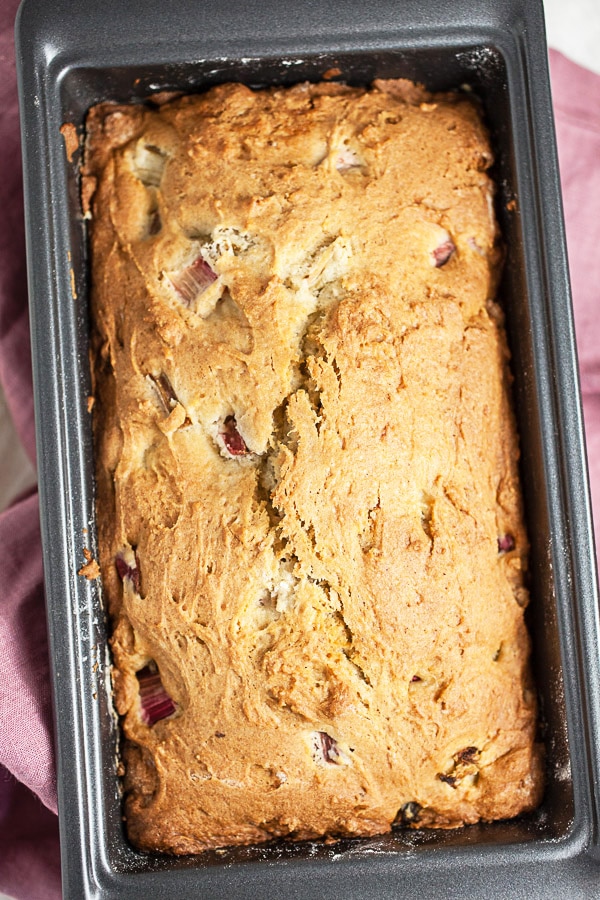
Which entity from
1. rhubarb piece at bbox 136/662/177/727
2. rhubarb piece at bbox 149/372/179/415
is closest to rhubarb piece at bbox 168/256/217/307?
rhubarb piece at bbox 149/372/179/415

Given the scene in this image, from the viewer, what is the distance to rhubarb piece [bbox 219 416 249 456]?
1.39 m

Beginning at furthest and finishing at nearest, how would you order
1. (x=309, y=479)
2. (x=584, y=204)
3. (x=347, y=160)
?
(x=584, y=204) < (x=347, y=160) < (x=309, y=479)

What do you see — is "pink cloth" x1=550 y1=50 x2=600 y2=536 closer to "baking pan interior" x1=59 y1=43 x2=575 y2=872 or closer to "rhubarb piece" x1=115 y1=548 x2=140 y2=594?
"baking pan interior" x1=59 y1=43 x2=575 y2=872

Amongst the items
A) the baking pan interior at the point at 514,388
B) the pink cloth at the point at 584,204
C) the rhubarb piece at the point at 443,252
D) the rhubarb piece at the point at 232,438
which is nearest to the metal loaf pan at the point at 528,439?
the baking pan interior at the point at 514,388

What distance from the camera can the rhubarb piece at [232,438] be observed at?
1.39 metres

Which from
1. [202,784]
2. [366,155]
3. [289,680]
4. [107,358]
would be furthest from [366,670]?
[366,155]

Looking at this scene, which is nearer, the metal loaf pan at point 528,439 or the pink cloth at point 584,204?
the metal loaf pan at point 528,439

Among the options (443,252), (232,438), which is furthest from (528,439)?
(232,438)

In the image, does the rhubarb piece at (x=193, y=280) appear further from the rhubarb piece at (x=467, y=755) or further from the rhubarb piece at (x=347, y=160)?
the rhubarb piece at (x=467, y=755)

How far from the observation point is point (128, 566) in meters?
1.42

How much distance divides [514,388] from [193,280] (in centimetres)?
57

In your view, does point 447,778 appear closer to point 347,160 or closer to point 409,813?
point 409,813

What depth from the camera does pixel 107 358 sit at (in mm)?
1456

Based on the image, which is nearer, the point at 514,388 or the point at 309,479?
the point at 309,479
